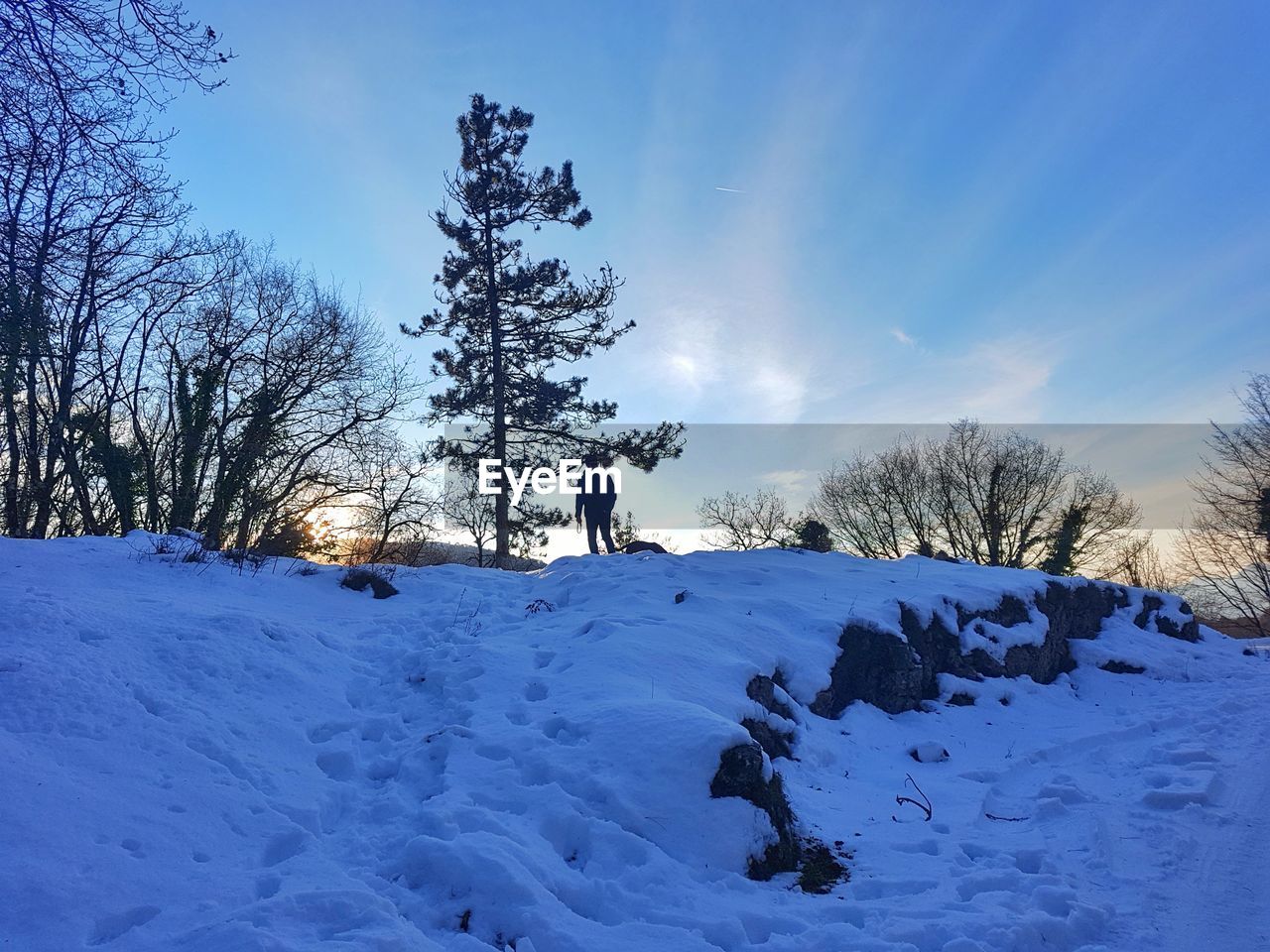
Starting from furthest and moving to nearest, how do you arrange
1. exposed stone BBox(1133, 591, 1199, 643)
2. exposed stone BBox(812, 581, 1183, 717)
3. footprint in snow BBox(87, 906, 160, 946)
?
exposed stone BBox(1133, 591, 1199, 643), exposed stone BBox(812, 581, 1183, 717), footprint in snow BBox(87, 906, 160, 946)

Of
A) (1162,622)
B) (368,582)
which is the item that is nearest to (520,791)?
(368,582)

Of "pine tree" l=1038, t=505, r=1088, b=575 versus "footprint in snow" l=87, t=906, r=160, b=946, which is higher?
"pine tree" l=1038, t=505, r=1088, b=575

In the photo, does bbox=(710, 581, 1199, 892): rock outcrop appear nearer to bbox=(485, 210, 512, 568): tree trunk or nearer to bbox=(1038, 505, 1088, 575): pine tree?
bbox=(485, 210, 512, 568): tree trunk

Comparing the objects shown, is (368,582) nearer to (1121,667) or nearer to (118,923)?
(118,923)

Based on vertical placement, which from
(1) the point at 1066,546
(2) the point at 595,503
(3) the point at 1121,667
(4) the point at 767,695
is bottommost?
(3) the point at 1121,667

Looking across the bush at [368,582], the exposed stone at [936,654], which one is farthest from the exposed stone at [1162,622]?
the bush at [368,582]

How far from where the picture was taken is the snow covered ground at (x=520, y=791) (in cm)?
304

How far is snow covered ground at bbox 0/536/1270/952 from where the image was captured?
3041 mm

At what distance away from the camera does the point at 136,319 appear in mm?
17906

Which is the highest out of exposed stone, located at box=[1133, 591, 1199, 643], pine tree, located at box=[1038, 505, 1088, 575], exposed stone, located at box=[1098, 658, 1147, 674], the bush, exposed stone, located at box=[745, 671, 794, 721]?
pine tree, located at box=[1038, 505, 1088, 575]

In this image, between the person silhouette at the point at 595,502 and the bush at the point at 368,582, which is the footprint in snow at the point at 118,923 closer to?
the bush at the point at 368,582

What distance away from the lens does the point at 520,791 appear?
414 centimetres

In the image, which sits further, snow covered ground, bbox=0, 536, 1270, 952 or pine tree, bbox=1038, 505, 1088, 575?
pine tree, bbox=1038, 505, 1088, 575

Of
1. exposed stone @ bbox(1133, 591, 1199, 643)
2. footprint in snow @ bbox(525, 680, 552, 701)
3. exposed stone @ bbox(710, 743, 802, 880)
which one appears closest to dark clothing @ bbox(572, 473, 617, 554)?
footprint in snow @ bbox(525, 680, 552, 701)
